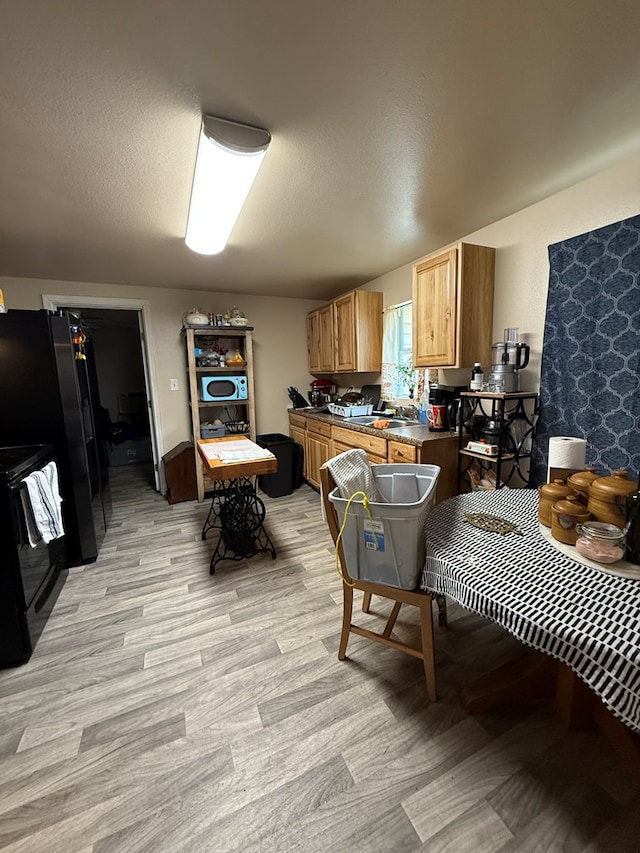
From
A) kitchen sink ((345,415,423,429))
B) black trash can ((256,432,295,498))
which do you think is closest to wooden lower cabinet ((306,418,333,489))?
black trash can ((256,432,295,498))

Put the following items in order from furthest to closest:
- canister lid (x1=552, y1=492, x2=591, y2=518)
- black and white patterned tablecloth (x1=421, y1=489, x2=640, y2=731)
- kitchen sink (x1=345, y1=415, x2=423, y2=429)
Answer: kitchen sink (x1=345, y1=415, x2=423, y2=429), canister lid (x1=552, y1=492, x2=591, y2=518), black and white patterned tablecloth (x1=421, y1=489, x2=640, y2=731)

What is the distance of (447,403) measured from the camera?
2543 millimetres

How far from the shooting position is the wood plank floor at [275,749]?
993 mm

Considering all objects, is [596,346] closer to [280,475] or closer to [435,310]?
[435,310]

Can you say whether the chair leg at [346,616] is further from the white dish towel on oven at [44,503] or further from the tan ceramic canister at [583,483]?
the white dish towel on oven at [44,503]

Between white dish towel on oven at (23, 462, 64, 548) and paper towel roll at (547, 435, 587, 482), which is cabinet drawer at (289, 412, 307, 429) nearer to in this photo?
white dish towel on oven at (23, 462, 64, 548)

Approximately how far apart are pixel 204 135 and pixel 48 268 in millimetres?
2607

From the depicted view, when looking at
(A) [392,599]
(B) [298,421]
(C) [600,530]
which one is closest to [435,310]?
(C) [600,530]

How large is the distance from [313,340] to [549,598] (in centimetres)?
389

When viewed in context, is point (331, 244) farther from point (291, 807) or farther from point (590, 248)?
point (291, 807)

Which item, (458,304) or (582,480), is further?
(458,304)

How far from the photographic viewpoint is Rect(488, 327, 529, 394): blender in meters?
2.09

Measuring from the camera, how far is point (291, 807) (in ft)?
3.43

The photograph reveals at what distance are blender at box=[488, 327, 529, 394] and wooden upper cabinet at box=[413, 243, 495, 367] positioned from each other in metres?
0.23
